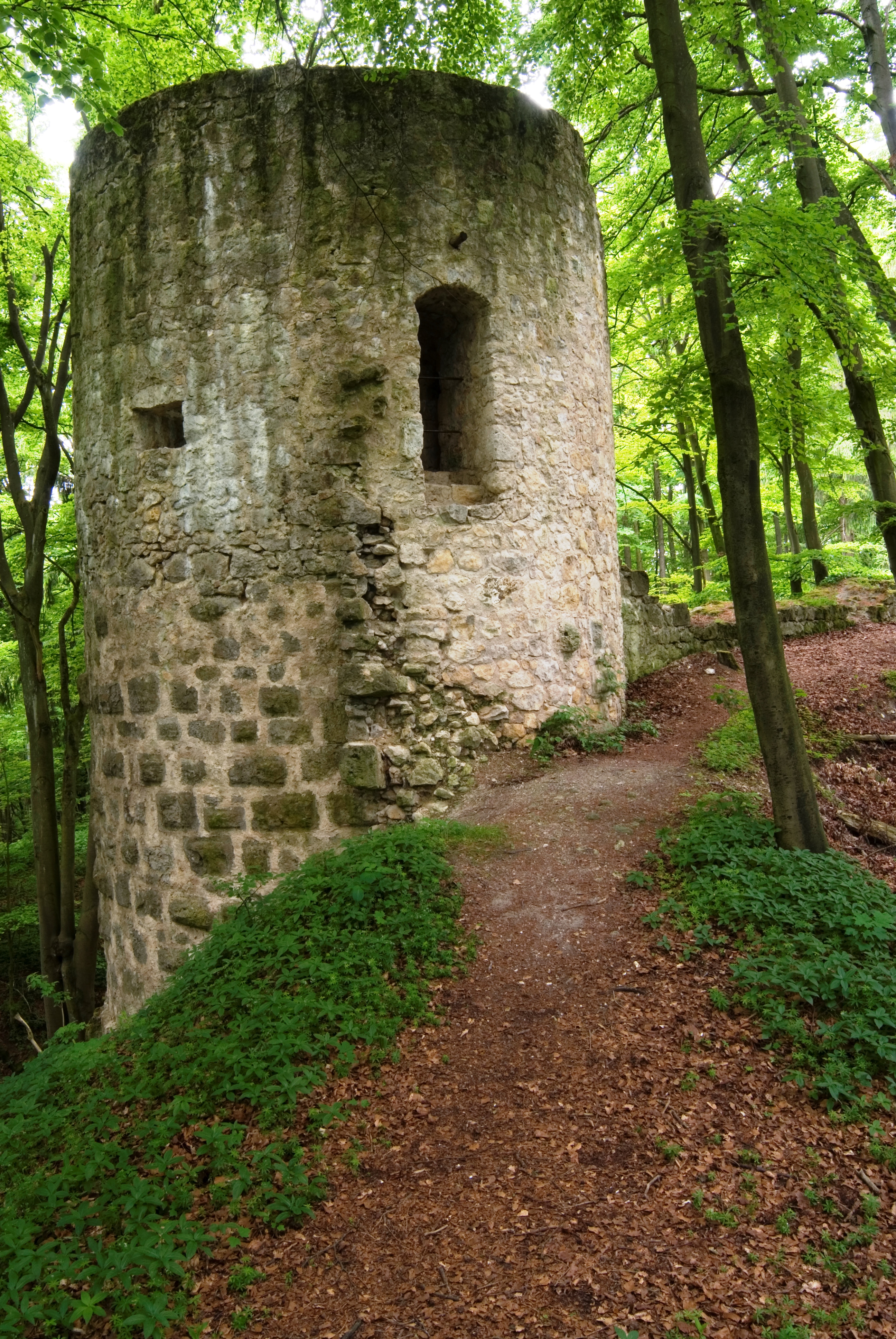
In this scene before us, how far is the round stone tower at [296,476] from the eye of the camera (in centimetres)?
636

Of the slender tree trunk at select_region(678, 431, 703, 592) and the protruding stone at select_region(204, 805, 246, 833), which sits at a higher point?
the slender tree trunk at select_region(678, 431, 703, 592)

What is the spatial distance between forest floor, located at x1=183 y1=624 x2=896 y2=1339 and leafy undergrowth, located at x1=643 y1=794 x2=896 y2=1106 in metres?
0.14

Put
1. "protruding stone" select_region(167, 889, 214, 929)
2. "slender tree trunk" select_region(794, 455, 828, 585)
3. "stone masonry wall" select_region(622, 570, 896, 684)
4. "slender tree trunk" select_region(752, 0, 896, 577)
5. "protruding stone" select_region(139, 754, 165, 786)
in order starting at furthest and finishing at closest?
1. "slender tree trunk" select_region(794, 455, 828, 585)
2. "stone masonry wall" select_region(622, 570, 896, 684)
3. "slender tree trunk" select_region(752, 0, 896, 577)
4. "protruding stone" select_region(139, 754, 165, 786)
5. "protruding stone" select_region(167, 889, 214, 929)

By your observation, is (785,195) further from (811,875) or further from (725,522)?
(811,875)

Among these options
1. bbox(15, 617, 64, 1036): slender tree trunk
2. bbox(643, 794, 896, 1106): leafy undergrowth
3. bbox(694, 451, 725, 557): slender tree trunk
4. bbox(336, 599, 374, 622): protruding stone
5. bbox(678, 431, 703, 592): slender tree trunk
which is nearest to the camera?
bbox(643, 794, 896, 1106): leafy undergrowth

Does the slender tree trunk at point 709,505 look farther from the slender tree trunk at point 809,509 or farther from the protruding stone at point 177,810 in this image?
the protruding stone at point 177,810

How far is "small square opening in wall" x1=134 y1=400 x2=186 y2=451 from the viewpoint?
6.82 m

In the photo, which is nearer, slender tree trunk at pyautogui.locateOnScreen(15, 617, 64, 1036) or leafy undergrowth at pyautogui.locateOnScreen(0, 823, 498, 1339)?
leafy undergrowth at pyautogui.locateOnScreen(0, 823, 498, 1339)

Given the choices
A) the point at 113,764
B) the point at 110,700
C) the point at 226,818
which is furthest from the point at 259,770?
the point at 110,700

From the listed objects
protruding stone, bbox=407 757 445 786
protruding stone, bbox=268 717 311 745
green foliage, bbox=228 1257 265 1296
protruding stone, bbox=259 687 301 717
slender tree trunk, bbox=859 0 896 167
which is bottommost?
green foliage, bbox=228 1257 265 1296

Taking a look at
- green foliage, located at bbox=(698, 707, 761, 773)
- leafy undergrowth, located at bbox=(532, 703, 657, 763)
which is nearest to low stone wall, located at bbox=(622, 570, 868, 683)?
green foliage, located at bbox=(698, 707, 761, 773)

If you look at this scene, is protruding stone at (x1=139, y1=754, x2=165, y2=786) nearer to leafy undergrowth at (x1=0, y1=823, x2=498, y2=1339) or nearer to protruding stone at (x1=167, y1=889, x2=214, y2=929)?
protruding stone at (x1=167, y1=889, x2=214, y2=929)

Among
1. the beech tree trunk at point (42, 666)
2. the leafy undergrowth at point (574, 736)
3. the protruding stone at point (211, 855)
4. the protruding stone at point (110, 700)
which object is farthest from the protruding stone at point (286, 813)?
the beech tree trunk at point (42, 666)

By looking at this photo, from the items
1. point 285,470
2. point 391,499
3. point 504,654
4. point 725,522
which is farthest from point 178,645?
point 725,522
